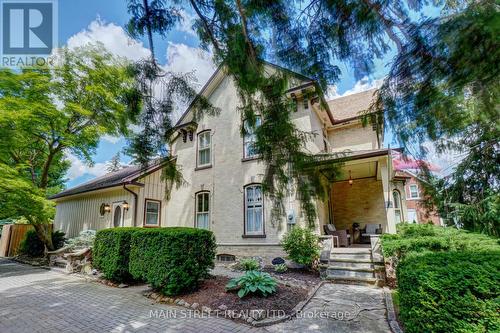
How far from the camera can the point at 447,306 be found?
9.10 ft

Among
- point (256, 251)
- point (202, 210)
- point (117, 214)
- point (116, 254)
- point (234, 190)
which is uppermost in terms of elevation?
point (234, 190)

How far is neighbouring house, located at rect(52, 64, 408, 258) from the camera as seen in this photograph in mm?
9773

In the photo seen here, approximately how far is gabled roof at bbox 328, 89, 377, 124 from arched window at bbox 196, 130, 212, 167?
6.06 metres

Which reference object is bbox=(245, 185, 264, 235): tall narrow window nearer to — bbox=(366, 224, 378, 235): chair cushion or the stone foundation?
the stone foundation

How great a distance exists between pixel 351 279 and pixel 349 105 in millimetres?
9338

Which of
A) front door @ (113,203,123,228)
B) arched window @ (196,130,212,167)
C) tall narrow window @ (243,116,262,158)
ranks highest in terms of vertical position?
arched window @ (196,130,212,167)

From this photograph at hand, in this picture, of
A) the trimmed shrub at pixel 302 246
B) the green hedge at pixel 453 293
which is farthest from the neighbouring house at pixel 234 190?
the green hedge at pixel 453 293

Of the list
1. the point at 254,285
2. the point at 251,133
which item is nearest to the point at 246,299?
the point at 254,285

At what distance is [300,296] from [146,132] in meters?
4.75

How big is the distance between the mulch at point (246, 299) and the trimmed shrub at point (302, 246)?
1965 millimetres

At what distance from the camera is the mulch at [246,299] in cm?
487

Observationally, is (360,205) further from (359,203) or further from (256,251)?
(256,251)

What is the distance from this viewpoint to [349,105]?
13367mm

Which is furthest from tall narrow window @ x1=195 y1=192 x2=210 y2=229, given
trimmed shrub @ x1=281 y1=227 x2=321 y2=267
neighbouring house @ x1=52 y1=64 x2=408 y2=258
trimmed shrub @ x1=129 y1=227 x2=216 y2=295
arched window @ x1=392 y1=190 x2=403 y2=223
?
arched window @ x1=392 y1=190 x2=403 y2=223
